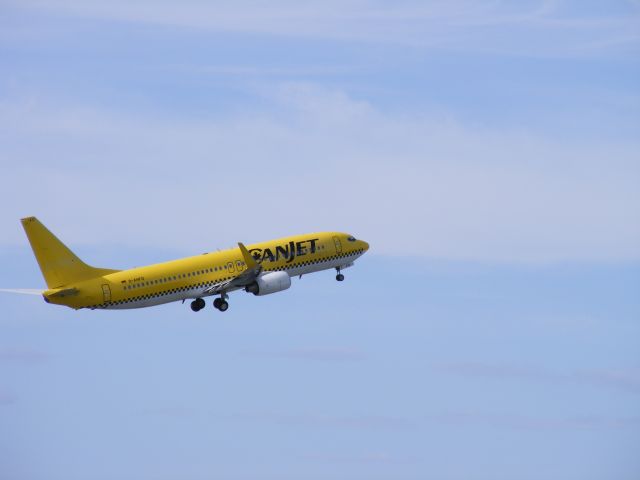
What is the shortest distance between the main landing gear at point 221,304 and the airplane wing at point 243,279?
1324 mm

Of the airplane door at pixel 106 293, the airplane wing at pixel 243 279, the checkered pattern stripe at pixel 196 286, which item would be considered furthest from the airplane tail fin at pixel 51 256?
the airplane wing at pixel 243 279

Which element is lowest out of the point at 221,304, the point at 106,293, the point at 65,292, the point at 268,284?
the point at 65,292

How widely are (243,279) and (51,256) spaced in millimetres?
17360

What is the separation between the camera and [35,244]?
175625mm

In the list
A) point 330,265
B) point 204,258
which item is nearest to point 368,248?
point 330,265

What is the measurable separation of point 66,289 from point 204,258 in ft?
44.4

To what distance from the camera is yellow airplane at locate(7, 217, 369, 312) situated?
17612 centimetres

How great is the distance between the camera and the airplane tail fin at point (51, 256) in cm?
17575

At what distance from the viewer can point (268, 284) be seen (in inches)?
7239

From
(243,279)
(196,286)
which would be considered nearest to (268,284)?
(243,279)

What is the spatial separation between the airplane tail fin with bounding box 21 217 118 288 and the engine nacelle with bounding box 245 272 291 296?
1592cm

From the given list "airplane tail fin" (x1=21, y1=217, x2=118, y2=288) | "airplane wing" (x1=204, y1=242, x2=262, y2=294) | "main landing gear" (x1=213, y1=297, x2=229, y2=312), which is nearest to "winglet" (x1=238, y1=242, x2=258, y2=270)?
"airplane wing" (x1=204, y1=242, x2=262, y2=294)

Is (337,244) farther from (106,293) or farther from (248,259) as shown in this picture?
(106,293)

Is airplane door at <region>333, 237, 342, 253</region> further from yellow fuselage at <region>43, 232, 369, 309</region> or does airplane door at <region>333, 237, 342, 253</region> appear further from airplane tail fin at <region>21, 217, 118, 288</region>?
airplane tail fin at <region>21, 217, 118, 288</region>
